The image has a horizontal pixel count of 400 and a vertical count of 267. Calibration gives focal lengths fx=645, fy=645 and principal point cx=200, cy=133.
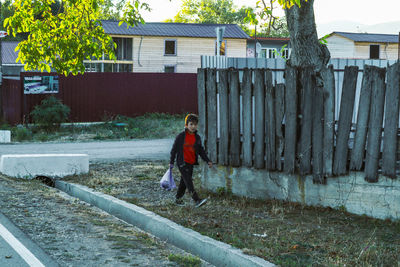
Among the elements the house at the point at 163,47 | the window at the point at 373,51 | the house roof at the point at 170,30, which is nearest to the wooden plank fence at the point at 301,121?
the house roof at the point at 170,30

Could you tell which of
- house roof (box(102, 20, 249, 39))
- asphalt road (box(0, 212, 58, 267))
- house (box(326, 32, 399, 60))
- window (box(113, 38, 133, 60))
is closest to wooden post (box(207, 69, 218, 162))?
asphalt road (box(0, 212, 58, 267))

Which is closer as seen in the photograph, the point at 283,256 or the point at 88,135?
the point at 283,256

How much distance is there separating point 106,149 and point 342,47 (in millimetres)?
39950

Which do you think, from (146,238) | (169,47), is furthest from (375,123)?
(169,47)

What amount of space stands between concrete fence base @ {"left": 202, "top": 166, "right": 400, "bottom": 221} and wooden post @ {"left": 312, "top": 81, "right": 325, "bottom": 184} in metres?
0.15

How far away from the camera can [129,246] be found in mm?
6715

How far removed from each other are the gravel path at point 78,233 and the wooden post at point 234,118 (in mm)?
2035

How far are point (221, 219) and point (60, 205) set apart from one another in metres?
2.55

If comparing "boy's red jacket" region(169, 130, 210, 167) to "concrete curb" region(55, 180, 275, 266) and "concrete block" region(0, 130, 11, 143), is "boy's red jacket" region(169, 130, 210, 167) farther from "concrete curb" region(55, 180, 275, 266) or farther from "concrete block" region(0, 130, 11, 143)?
"concrete block" region(0, 130, 11, 143)

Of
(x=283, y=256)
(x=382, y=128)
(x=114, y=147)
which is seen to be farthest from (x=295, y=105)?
(x=114, y=147)

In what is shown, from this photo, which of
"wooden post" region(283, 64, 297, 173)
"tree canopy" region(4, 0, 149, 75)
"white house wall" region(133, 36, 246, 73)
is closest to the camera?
"wooden post" region(283, 64, 297, 173)

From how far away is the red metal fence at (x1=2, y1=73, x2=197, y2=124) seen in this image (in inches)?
907

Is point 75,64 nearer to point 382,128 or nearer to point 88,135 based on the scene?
point 382,128

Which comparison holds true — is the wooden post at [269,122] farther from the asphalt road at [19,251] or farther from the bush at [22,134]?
the bush at [22,134]
